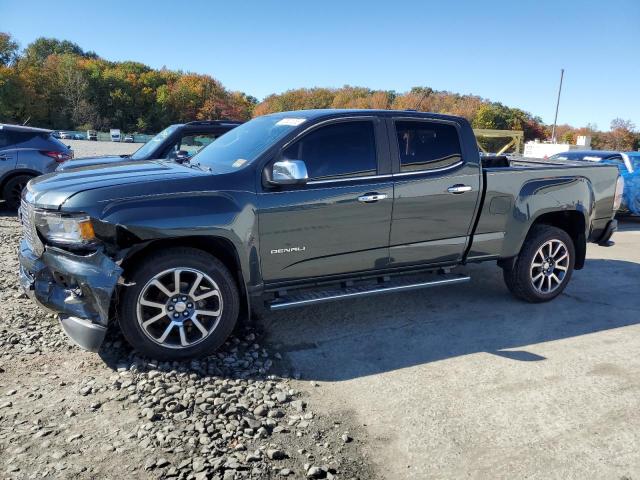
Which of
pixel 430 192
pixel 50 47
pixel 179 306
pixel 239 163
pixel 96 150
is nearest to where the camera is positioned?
pixel 179 306

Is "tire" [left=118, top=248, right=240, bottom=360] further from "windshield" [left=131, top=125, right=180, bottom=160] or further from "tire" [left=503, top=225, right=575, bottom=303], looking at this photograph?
"windshield" [left=131, top=125, right=180, bottom=160]

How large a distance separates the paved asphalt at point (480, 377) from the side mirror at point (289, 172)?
1385 millimetres

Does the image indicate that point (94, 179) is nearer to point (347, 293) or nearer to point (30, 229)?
point (30, 229)

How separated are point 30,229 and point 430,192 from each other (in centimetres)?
333

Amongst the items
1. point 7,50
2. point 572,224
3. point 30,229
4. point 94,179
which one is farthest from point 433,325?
point 7,50

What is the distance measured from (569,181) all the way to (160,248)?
422cm

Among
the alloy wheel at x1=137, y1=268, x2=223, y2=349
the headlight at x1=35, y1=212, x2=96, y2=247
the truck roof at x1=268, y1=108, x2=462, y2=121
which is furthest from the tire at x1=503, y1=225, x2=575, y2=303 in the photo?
the headlight at x1=35, y1=212, x2=96, y2=247

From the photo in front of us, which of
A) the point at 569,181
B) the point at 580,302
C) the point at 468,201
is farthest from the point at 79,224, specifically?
the point at 580,302

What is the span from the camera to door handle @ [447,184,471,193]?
4867mm

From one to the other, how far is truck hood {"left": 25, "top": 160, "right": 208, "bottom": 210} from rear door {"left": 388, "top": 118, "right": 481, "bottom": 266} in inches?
69.4

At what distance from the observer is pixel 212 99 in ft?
314

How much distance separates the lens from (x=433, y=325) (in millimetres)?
4941

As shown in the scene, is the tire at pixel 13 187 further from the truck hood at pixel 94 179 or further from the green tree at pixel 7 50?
the green tree at pixel 7 50

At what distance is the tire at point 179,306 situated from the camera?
3.77 m
